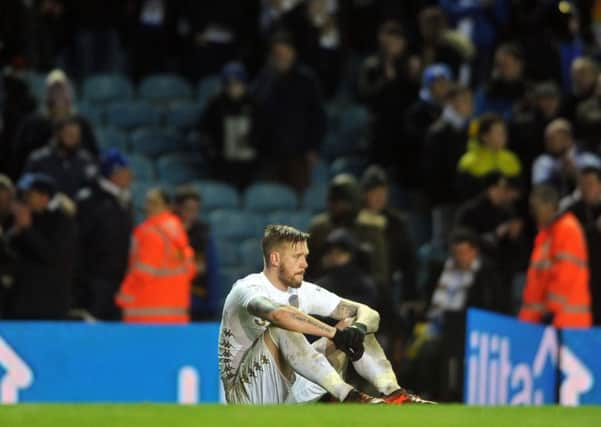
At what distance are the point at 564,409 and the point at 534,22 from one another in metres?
10.4

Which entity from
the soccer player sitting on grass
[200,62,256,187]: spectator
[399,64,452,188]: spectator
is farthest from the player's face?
[200,62,256,187]: spectator

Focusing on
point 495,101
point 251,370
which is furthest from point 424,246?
point 251,370

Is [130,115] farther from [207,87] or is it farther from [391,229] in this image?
[391,229]

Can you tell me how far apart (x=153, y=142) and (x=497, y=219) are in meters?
4.22

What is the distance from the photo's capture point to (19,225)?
48.7 ft

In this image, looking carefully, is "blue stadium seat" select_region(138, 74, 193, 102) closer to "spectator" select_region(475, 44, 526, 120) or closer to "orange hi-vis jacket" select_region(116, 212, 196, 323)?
"spectator" select_region(475, 44, 526, 120)

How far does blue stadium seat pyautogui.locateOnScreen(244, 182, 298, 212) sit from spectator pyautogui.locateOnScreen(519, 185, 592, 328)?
3694 mm

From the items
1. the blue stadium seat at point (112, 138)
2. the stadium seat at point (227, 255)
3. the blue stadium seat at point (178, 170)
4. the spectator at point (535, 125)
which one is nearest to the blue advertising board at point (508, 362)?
the spectator at point (535, 125)

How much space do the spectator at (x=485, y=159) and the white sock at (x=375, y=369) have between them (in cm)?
723

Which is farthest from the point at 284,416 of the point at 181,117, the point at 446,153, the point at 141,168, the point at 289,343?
the point at 181,117

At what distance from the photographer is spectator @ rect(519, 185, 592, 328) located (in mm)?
14484

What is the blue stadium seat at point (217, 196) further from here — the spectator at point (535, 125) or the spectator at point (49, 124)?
the spectator at point (535, 125)

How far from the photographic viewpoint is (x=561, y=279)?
1444cm

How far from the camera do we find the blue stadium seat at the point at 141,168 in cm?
1822
